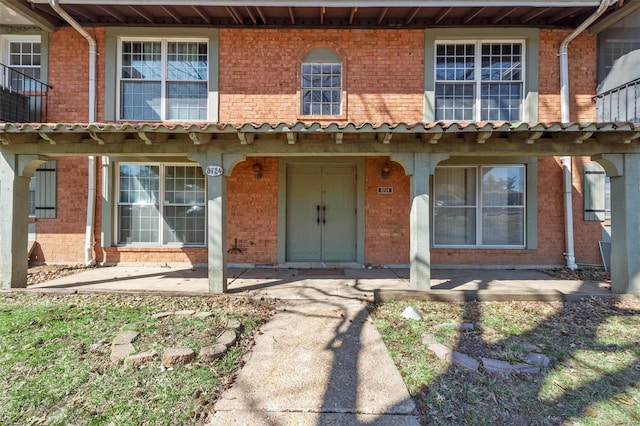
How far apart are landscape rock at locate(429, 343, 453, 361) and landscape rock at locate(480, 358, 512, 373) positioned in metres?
0.34

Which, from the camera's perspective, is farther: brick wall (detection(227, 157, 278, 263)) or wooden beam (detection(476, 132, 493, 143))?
brick wall (detection(227, 157, 278, 263))

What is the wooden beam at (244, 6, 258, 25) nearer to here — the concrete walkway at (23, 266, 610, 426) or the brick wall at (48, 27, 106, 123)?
the brick wall at (48, 27, 106, 123)

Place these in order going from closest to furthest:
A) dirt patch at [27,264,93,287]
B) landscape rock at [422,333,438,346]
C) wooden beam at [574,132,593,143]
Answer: landscape rock at [422,333,438,346] < wooden beam at [574,132,593,143] < dirt patch at [27,264,93,287]

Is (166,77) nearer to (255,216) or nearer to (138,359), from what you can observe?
(255,216)

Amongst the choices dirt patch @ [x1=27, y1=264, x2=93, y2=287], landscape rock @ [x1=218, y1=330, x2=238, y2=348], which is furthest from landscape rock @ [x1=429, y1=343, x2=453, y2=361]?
dirt patch @ [x1=27, y1=264, x2=93, y2=287]

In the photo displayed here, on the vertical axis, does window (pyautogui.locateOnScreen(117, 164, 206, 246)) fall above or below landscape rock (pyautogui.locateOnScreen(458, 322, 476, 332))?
above

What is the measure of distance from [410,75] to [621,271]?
222 inches

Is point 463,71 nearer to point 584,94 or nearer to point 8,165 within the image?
point 584,94

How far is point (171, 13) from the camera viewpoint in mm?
7105

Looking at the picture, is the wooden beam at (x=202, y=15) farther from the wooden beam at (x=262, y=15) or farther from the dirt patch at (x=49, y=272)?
the dirt patch at (x=49, y=272)

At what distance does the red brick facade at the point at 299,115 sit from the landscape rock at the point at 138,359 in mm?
4312

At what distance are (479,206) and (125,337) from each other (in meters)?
7.42

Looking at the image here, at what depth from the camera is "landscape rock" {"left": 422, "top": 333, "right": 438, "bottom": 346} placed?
375 cm

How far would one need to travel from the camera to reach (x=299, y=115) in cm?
757
